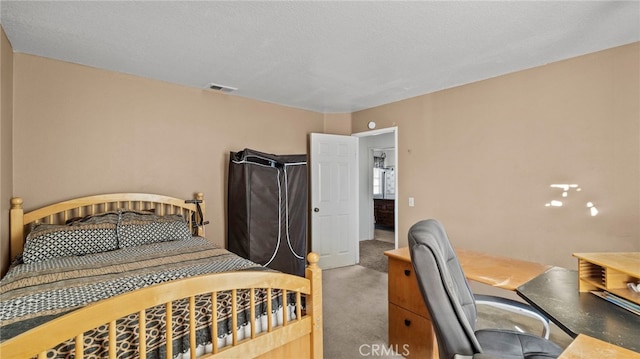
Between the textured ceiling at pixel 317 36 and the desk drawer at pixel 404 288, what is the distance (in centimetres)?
168

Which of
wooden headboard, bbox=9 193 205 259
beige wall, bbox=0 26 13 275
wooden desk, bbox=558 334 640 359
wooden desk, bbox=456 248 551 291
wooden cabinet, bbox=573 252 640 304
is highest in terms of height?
beige wall, bbox=0 26 13 275

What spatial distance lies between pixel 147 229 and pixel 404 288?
7.22ft

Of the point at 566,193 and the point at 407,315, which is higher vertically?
the point at 566,193

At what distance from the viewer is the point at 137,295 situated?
107 cm

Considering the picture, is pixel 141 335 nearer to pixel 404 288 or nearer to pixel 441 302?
pixel 441 302

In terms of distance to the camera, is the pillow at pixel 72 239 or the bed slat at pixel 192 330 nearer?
the bed slat at pixel 192 330

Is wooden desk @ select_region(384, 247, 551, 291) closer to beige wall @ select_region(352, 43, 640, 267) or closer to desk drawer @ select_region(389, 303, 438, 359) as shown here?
desk drawer @ select_region(389, 303, 438, 359)

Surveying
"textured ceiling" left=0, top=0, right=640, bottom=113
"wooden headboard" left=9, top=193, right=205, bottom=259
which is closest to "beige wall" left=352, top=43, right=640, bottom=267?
"textured ceiling" left=0, top=0, right=640, bottom=113

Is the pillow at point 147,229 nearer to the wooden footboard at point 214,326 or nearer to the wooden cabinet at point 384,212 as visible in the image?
the wooden footboard at point 214,326

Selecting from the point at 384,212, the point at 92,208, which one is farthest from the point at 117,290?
the point at 384,212

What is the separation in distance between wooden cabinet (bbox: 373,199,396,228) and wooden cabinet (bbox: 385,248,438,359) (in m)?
4.83

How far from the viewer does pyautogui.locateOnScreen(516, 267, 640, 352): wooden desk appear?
1071mm

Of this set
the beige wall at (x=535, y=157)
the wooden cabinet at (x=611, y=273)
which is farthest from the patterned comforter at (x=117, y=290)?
the beige wall at (x=535, y=157)

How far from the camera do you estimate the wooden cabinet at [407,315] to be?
1964 millimetres
